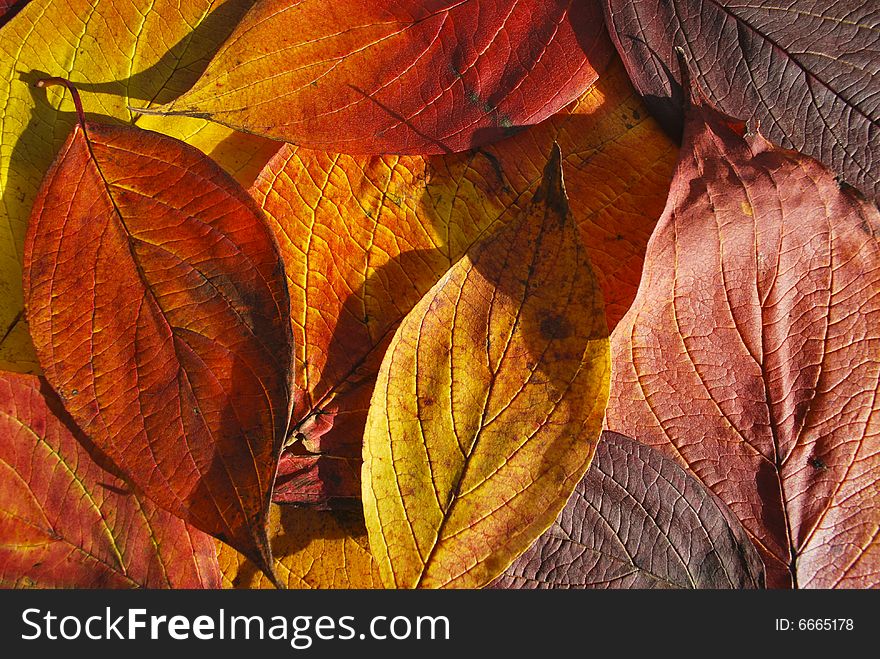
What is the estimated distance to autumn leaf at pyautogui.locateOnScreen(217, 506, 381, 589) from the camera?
0.53 meters

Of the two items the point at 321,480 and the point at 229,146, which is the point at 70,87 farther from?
the point at 321,480

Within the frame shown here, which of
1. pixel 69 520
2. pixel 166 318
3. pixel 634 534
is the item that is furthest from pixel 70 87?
pixel 634 534

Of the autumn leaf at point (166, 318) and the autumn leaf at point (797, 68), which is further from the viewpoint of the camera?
the autumn leaf at point (797, 68)

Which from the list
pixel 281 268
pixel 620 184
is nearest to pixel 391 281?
pixel 281 268

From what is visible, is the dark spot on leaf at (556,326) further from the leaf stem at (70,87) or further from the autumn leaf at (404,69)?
the leaf stem at (70,87)

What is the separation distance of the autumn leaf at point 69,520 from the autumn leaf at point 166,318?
1.5 inches

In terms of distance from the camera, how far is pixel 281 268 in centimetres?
49

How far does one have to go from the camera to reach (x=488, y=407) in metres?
0.50

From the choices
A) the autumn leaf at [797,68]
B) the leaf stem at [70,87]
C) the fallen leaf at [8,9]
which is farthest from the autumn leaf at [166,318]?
the autumn leaf at [797,68]

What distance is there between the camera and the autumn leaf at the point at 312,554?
21.0 inches

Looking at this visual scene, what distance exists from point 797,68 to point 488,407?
1.23ft

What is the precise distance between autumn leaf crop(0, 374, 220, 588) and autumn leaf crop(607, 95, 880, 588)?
34 centimetres

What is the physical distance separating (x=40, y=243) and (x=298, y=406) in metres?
0.21

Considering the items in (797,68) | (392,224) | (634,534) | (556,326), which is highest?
(797,68)
